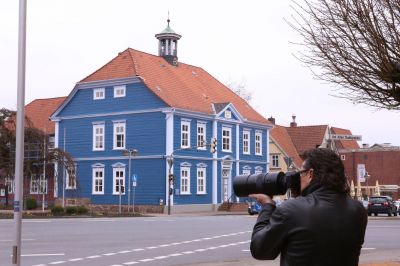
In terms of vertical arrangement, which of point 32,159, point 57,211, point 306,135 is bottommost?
point 57,211

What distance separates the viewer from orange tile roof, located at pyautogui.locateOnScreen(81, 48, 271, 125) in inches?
2023

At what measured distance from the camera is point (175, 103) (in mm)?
50219

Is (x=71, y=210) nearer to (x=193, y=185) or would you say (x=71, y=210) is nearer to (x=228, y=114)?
(x=193, y=185)

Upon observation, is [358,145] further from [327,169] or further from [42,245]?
[327,169]

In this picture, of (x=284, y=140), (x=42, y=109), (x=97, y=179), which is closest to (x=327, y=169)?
(x=97, y=179)

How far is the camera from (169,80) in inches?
2141

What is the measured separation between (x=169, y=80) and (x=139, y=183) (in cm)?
898

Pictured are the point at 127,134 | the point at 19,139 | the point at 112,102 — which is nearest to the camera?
the point at 19,139

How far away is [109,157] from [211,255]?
117ft

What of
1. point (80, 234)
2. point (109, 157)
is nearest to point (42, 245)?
point (80, 234)

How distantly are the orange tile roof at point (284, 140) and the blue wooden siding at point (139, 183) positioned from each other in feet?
Result: 82.9

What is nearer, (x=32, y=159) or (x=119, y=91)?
(x=32, y=159)

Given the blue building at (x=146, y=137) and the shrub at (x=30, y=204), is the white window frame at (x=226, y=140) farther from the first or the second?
the shrub at (x=30, y=204)

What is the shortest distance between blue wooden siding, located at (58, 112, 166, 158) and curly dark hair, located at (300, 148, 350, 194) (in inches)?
1799
